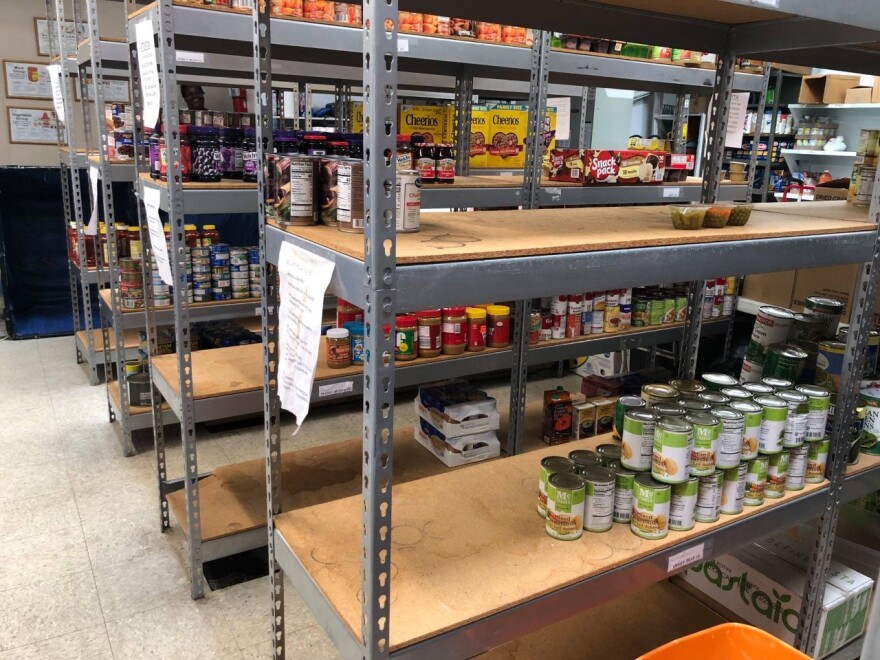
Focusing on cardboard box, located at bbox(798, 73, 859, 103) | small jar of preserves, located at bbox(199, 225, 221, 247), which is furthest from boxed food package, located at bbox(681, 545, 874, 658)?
cardboard box, located at bbox(798, 73, 859, 103)

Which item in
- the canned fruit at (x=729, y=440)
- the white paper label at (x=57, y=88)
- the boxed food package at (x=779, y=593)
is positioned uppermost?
the white paper label at (x=57, y=88)

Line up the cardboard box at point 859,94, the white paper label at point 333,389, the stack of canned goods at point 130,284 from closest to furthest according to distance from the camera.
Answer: the white paper label at point 333,389 < the stack of canned goods at point 130,284 < the cardboard box at point 859,94

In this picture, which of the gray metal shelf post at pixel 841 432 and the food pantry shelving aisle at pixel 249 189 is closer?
the gray metal shelf post at pixel 841 432

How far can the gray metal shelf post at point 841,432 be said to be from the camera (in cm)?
160

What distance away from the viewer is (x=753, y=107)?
266 inches

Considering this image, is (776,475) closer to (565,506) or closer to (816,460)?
(816,460)

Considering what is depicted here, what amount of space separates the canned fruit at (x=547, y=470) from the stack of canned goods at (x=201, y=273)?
7.25 feet

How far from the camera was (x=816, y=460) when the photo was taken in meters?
1.68

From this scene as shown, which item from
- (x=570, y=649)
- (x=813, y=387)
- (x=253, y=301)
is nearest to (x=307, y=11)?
(x=253, y=301)

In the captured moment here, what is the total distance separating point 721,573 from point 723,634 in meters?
0.64

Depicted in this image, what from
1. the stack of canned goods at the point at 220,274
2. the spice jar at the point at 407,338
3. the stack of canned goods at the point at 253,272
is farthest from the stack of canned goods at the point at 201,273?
the spice jar at the point at 407,338

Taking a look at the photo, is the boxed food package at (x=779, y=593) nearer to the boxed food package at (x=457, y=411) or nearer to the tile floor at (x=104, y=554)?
the boxed food package at (x=457, y=411)

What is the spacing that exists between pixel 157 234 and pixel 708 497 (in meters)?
1.84

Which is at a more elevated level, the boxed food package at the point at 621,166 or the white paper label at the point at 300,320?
the boxed food package at the point at 621,166
